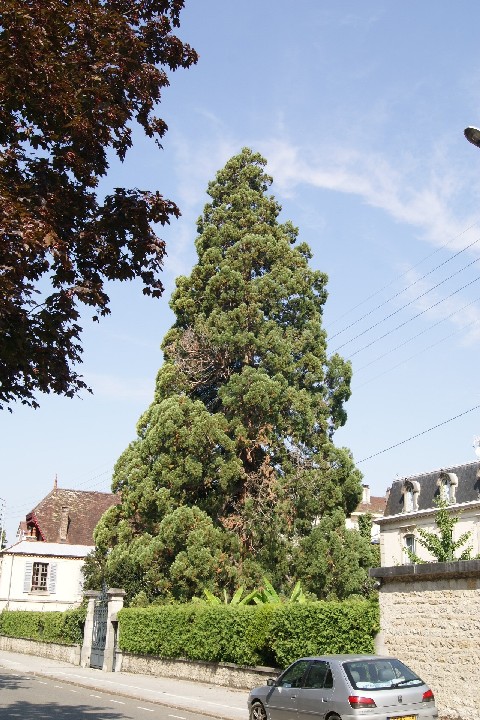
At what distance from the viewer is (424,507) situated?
47.8m

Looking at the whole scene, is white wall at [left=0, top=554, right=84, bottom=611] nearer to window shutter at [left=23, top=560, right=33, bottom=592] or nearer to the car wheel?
window shutter at [left=23, top=560, right=33, bottom=592]

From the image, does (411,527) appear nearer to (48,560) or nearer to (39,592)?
(48,560)

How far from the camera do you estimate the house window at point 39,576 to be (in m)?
50.6

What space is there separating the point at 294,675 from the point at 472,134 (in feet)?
27.6

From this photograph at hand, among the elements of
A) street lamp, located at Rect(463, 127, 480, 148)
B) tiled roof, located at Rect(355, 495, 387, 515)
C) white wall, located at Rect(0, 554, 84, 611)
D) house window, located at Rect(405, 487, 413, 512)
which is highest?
tiled roof, located at Rect(355, 495, 387, 515)

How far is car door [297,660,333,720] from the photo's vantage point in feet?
35.9

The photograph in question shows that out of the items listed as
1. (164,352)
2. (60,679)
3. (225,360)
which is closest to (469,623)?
(60,679)

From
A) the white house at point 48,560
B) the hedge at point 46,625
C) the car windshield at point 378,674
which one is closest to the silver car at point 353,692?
the car windshield at point 378,674

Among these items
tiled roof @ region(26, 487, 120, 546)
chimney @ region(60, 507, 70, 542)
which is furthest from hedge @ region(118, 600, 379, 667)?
tiled roof @ region(26, 487, 120, 546)

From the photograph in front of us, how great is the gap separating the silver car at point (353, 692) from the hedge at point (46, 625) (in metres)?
21.4

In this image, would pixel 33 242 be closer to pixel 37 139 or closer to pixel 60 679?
pixel 37 139

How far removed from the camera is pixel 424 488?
48.2 meters

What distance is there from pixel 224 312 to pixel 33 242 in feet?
79.0

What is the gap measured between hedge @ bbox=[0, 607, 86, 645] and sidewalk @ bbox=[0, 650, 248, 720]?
189 cm
